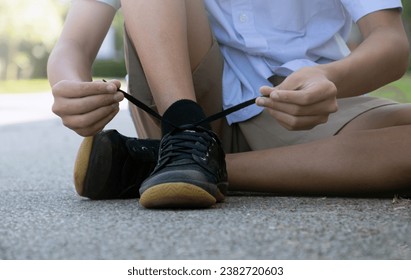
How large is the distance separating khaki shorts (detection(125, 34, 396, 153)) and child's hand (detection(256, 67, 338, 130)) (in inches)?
13.9

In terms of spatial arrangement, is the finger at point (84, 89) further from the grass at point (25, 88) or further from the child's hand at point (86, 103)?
the grass at point (25, 88)

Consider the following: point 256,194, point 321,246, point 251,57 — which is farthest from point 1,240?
point 251,57

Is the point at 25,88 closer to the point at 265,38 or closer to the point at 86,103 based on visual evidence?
the point at 265,38

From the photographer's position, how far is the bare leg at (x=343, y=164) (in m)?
1.68

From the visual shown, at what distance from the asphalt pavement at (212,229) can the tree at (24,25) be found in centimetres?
1762

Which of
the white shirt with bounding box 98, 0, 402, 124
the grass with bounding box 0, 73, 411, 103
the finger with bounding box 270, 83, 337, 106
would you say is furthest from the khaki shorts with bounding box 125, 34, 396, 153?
the grass with bounding box 0, 73, 411, 103

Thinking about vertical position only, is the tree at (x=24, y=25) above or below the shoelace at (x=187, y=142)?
below

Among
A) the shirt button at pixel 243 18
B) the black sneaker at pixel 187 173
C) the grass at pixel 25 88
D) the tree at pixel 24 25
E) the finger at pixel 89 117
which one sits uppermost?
the shirt button at pixel 243 18

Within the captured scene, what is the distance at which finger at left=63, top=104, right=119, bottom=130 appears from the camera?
150 centimetres

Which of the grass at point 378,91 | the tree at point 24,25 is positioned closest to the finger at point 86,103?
the grass at point 378,91

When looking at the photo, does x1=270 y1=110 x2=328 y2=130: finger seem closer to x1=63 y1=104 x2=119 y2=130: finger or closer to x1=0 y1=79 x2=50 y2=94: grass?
x1=63 y1=104 x2=119 y2=130: finger

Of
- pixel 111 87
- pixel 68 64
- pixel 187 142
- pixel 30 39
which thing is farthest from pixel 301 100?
pixel 30 39
